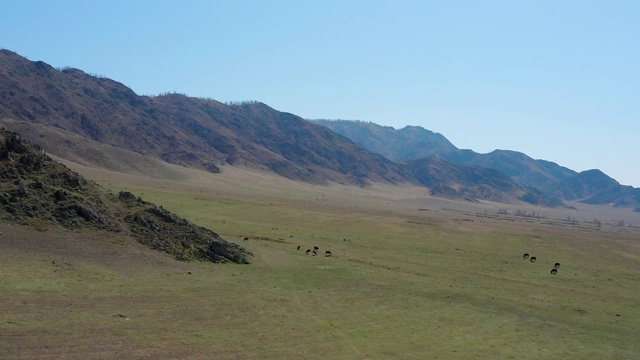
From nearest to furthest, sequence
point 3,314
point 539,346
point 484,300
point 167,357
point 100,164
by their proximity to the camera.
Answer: point 167,357
point 3,314
point 539,346
point 484,300
point 100,164

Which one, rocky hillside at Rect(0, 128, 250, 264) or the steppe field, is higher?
rocky hillside at Rect(0, 128, 250, 264)

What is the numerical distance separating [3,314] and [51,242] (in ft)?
54.3

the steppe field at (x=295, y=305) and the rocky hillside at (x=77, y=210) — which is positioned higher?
the rocky hillside at (x=77, y=210)

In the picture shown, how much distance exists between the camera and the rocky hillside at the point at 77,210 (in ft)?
161

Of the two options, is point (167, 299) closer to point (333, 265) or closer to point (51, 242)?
point (51, 242)

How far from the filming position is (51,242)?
45062 millimetres

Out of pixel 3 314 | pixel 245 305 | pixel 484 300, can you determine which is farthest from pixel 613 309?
pixel 3 314

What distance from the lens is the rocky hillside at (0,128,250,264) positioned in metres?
49.1

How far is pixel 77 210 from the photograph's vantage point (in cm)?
5128

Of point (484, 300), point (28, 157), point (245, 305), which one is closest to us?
point (245, 305)

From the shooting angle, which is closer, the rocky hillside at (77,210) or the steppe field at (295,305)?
the steppe field at (295,305)

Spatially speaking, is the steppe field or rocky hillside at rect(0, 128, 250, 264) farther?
rocky hillside at rect(0, 128, 250, 264)

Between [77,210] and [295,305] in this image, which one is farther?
[77,210]

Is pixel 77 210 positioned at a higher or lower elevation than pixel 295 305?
higher
